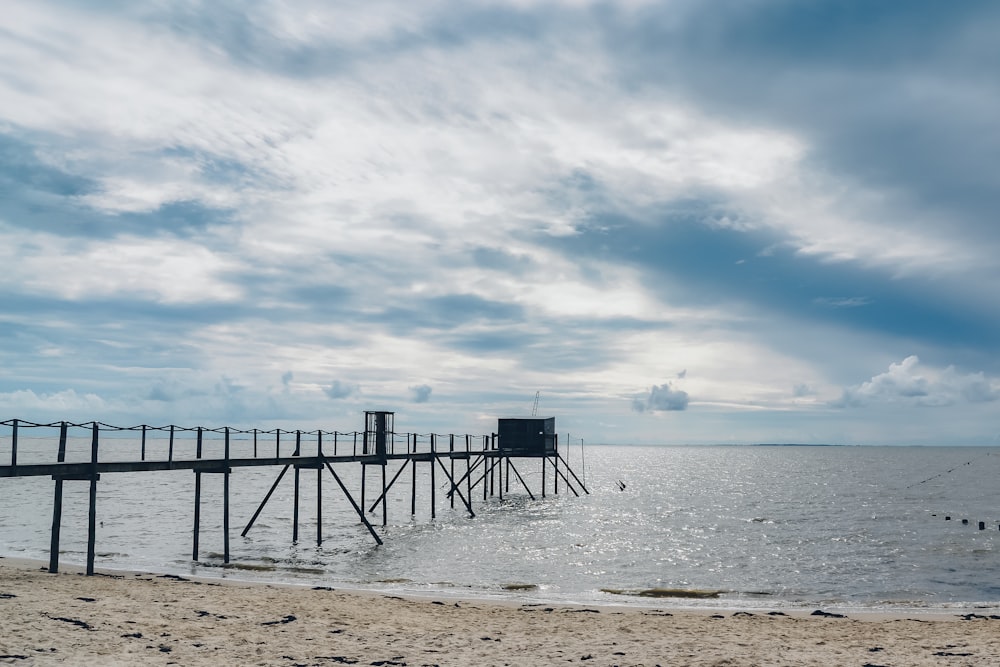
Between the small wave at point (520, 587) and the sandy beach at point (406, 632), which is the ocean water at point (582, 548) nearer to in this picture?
the small wave at point (520, 587)

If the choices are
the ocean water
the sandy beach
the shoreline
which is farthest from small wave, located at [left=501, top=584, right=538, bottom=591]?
the sandy beach

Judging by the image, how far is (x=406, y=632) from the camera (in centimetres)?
1650

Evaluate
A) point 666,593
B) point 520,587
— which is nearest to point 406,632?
point 520,587

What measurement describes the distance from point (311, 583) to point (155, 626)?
9.46 meters

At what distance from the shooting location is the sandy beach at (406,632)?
14.1 meters

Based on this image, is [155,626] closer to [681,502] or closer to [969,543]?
[969,543]

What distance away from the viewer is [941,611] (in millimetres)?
22312

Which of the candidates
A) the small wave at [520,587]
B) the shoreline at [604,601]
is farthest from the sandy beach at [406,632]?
the small wave at [520,587]

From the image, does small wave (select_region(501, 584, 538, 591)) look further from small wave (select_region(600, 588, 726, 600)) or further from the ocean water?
small wave (select_region(600, 588, 726, 600))

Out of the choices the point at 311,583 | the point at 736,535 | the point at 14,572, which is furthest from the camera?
the point at 736,535

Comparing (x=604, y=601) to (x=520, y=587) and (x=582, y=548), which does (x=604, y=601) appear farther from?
(x=582, y=548)

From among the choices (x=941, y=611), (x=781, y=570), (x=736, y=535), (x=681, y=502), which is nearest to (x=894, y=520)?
(x=736, y=535)

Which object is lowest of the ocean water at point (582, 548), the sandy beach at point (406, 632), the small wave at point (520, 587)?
the ocean water at point (582, 548)

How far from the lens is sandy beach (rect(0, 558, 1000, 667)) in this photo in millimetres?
14086
